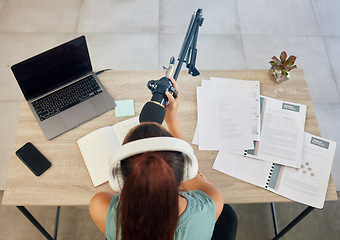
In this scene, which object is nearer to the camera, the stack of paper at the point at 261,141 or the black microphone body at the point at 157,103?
the black microphone body at the point at 157,103

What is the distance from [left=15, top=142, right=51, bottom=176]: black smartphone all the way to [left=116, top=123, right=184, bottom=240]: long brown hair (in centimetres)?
61

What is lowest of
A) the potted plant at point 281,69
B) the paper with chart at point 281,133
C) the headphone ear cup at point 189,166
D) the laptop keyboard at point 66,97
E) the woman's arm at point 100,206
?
the woman's arm at point 100,206

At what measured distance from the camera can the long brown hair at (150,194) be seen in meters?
0.58

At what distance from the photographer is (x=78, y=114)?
122cm

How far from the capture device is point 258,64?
2.38 m

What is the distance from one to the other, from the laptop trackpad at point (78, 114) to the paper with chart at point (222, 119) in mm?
518

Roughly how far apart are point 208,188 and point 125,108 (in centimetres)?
54

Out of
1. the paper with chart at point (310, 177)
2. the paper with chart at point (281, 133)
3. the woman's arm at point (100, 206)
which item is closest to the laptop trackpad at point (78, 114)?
the woman's arm at point (100, 206)

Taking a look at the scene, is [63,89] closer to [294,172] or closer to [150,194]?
[150,194]

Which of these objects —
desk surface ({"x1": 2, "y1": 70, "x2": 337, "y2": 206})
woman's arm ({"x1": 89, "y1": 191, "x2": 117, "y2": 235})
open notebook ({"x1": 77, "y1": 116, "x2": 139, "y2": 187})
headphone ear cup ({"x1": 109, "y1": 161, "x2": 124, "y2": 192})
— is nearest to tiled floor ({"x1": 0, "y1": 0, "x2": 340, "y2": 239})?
desk surface ({"x1": 2, "y1": 70, "x2": 337, "y2": 206})

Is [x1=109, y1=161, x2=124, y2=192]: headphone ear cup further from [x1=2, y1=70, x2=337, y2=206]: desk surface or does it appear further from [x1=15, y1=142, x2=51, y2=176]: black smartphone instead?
[x1=15, y1=142, x2=51, y2=176]: black smartphone

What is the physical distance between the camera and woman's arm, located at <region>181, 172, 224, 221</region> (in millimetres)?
Result: 970

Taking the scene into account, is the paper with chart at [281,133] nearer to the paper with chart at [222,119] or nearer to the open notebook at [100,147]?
the paper with chart at [222,119]

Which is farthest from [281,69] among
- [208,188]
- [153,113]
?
[153,113]
